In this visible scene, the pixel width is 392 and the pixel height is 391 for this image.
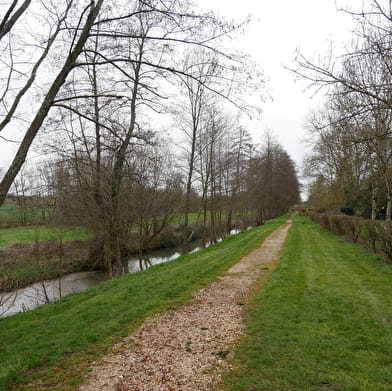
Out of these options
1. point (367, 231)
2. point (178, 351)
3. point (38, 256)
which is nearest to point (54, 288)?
point (38, 256)

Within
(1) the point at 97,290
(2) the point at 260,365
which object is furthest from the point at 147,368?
(1) the point at 97,290

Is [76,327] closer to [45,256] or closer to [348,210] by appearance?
[45,256]

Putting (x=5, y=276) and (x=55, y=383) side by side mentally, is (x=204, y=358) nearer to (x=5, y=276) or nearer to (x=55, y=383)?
(x=55, y=383)

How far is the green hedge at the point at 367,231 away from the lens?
8.71 metres

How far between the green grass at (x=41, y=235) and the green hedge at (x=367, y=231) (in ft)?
37.0

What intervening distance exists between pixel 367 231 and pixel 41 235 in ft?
46.9

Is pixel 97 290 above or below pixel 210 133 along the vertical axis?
below

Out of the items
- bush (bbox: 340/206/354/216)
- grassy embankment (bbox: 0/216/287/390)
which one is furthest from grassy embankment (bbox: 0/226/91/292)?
bush (bbox: 340/206/354/216)

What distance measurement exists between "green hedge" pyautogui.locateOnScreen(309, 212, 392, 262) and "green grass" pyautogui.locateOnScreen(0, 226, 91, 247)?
37.0ft

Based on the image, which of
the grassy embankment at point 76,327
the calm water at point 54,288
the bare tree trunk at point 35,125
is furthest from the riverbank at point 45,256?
the bare tree trunk at point 35,125

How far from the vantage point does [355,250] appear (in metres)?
11.7

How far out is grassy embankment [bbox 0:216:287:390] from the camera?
3430mm

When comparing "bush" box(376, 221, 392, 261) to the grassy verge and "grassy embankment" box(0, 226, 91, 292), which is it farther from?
"grassy embankment" box(0, 226, 91, 292)

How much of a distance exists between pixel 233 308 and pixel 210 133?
53.2 ft
